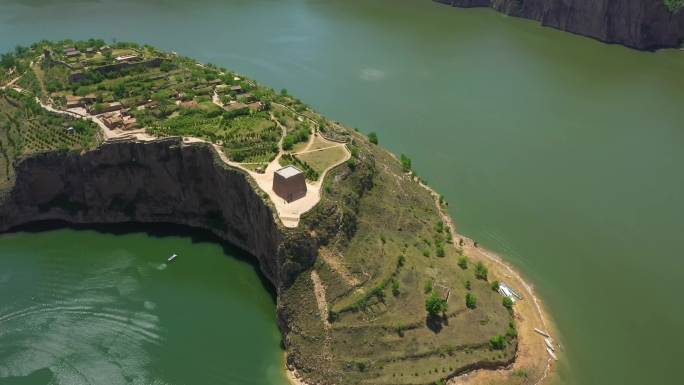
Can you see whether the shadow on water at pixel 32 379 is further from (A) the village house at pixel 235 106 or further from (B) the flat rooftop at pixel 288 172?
(A) the village house at pixel 235 106

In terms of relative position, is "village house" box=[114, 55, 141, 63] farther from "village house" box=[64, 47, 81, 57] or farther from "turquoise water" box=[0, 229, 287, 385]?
"turquoise water" box=[0, 229, 287, 385]

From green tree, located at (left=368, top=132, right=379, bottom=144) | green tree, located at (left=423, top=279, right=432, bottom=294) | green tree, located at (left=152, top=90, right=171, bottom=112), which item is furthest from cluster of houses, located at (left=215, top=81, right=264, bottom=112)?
green tree, located at (left=423, top=279, right=432, bottom=294)

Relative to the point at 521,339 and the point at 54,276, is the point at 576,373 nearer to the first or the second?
the point at 521,339

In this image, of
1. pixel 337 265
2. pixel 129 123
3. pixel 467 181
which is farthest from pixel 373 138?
pixel 129 123

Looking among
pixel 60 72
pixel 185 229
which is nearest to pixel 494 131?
pixel 185 229

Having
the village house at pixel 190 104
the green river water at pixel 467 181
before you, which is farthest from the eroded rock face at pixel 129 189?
the village house at pixel 190 104
